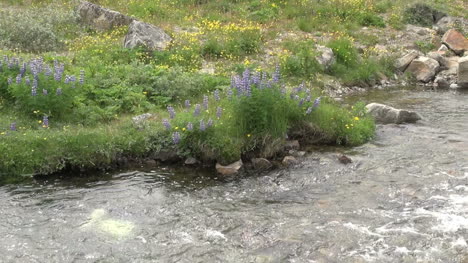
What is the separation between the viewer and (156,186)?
1046 cm

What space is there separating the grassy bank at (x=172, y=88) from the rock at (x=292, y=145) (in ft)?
1.17

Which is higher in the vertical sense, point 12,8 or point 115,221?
point 12,8

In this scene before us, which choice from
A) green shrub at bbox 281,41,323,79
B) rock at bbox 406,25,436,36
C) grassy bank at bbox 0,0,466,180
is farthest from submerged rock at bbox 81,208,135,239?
rock at bbox 406,25,436,36

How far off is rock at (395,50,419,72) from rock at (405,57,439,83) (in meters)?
0.16

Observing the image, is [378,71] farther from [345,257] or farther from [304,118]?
[345,257]

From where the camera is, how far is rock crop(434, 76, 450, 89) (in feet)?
64.6

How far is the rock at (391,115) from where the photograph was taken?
14.6 m

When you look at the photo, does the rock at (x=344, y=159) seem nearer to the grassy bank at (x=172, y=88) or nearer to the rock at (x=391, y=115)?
the grassy bank at (x=172, y=88)

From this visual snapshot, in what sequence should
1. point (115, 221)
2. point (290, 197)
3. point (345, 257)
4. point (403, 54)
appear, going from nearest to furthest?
point (345, 257) < point (115, 221) < point (290, 197) < point (403, 54)

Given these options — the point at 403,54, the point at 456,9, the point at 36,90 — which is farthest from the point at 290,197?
the point at 456,9

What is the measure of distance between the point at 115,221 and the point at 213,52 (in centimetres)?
1138

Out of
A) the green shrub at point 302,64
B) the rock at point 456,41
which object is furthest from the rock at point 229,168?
the rock at point 456,41

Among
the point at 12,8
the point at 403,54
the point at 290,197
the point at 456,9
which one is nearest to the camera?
the point at 290,197

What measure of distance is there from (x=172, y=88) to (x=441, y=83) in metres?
11.0
